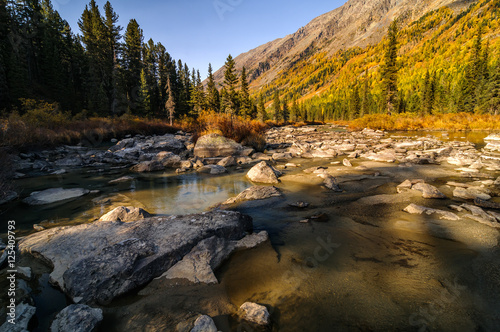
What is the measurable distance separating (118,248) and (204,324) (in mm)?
1842

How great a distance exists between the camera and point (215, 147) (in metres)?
14.7

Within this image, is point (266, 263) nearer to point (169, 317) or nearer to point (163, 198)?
point (169, 317)

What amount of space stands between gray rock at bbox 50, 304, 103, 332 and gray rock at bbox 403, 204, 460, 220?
20.1 feet

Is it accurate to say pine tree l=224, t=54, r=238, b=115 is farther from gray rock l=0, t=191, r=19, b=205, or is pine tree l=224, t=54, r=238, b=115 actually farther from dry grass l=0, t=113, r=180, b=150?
gray rock l=0, t=191, r=19, b=205

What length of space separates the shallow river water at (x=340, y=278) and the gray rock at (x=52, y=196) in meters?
0.73

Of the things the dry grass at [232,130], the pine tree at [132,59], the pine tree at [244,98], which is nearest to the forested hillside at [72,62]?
the pine tree at [132,59]

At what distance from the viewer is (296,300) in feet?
8.52

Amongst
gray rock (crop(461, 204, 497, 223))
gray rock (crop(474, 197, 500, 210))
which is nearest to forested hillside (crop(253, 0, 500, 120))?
gray rock (crop(474, 197, 500, 210))

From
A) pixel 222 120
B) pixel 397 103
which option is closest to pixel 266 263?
pixel 222 120

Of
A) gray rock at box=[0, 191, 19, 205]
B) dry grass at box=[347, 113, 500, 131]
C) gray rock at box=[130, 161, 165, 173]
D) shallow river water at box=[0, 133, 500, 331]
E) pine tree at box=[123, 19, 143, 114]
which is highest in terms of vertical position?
pine tree at box=[123, 19, 143, 114]

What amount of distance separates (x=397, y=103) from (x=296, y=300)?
8030cm

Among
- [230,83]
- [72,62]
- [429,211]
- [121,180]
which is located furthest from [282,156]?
[72,62]

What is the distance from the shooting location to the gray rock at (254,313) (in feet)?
7.34

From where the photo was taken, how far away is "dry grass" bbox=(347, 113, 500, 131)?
94.9ft
